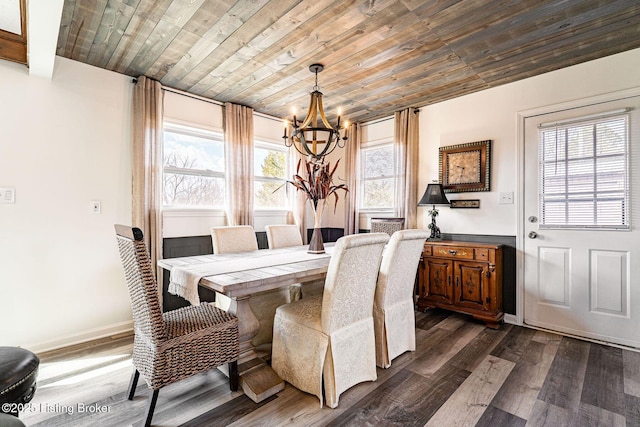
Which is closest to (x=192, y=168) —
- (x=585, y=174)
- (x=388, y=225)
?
(x=388, y=225)

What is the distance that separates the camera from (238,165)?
3.54m

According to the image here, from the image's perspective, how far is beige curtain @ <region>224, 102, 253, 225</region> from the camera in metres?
3.51

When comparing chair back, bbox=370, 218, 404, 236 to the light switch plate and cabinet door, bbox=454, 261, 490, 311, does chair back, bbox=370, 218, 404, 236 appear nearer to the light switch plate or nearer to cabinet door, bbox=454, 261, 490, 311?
cabinet door, bbox=454, 261, 490, 311

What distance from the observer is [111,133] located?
2848 mm

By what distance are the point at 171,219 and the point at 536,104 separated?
3838mm

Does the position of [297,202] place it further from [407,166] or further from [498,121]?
[498,121]

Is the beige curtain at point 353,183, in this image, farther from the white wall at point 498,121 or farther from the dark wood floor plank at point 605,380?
the dark wood floor plank at point 605,380

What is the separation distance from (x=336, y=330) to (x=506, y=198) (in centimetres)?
241

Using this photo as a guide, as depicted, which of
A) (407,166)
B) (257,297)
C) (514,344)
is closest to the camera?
(257,297)

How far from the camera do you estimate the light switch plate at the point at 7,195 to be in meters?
2.34

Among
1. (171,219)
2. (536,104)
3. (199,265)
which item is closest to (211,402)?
(199,265)

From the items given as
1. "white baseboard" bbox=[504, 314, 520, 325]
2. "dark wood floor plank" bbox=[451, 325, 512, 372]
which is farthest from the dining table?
"white baseboard" bbox=[504, 314, 520, 325]

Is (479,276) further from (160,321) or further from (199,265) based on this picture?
(160,321)

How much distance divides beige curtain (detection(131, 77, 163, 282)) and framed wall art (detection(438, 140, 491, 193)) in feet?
10.1
